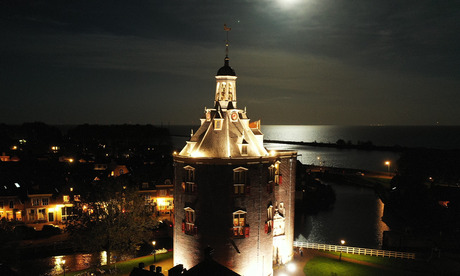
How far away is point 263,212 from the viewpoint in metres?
29.9

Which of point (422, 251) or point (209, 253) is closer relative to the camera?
point (209, 253)

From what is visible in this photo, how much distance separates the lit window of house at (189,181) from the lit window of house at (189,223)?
154 cm

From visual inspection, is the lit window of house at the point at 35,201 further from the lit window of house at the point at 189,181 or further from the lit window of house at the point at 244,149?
the lit window of house at the point at 244,149

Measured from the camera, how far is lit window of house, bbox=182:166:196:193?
95.5 feet

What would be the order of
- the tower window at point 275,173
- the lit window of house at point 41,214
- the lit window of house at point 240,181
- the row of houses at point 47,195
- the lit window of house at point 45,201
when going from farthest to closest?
the lit window of house at point 45,201 < the lit window of house at point 41,214 < the row of houses at point 47,195 < the tower window at point 275,173 < the lit window of house at point 240,181

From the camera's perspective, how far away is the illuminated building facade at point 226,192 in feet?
93.2

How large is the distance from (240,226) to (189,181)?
5.48 meters

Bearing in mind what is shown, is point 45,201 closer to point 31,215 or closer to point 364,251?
point 31,215

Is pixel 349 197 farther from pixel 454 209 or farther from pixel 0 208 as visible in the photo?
pixel 0 208

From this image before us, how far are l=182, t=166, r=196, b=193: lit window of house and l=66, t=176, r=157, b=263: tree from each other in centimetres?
868

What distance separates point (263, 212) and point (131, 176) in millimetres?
41049

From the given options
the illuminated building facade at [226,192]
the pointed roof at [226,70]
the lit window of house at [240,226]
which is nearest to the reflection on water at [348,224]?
the illuminated building facade at [226,192]

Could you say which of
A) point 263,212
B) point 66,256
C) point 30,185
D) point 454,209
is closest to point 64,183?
point 30,185

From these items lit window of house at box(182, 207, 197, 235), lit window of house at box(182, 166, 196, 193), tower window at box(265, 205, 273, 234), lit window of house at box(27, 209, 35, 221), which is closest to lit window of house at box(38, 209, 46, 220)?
lit window of house at box(27, 209, 35, 221)
